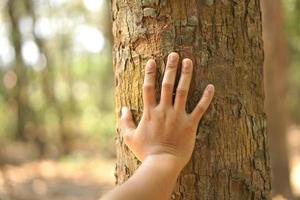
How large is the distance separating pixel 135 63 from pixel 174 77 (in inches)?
6.6

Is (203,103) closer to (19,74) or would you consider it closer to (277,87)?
(277,87)

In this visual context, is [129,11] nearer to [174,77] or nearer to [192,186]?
[174,77]

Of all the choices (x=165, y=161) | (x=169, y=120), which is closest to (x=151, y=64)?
(x=169, y=120)

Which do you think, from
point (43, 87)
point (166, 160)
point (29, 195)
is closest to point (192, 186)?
point (166, 160)

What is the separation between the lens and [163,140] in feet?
5.28

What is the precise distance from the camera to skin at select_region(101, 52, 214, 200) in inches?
61.8

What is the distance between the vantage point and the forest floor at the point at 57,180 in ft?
28.1

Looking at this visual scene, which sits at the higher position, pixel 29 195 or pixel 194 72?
pixel 29 195

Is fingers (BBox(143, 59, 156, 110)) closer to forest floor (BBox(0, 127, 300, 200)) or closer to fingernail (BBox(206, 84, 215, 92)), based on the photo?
fingernail (BBox(206, 84, 215, 92))

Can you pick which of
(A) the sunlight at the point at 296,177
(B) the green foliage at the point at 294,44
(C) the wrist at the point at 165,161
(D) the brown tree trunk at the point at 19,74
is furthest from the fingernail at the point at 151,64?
(D) the brown tree trunk at the point at 19,74

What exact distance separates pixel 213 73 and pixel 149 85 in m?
0.19

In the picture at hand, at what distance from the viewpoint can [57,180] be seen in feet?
32.9

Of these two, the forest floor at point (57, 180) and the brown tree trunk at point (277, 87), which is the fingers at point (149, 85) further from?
the forest floor at point (57, 180)

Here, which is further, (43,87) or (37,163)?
(43,87)
